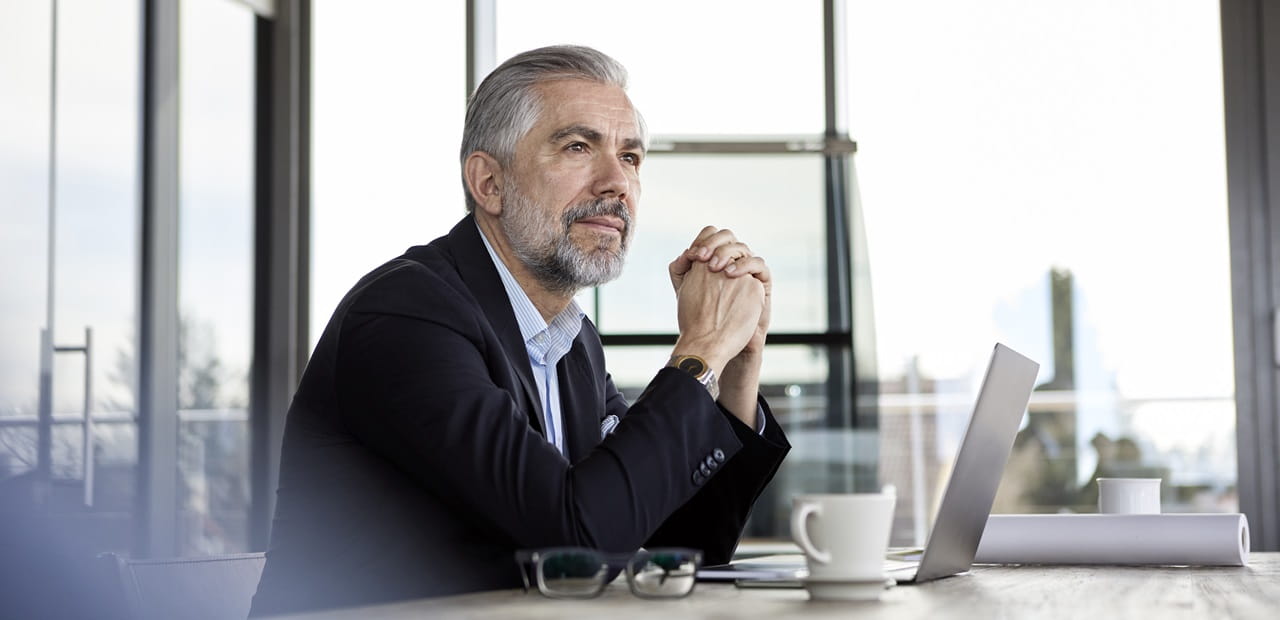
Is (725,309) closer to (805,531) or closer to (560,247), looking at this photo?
(560,247)

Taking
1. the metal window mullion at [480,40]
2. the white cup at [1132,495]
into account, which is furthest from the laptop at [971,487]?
the metal window mullion at [480,40]

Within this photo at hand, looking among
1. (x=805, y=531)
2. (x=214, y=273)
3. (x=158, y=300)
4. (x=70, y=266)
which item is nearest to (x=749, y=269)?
(x=805, y=531)

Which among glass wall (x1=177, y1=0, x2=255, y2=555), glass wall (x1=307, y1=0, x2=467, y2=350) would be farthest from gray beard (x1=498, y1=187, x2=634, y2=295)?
glass wall (x1=307, y1=0, x2=467, y2=350)

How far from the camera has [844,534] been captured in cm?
105

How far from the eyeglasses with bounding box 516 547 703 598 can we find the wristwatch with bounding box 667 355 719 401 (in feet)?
1.54

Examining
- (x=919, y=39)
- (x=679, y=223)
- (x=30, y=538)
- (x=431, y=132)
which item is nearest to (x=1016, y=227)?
(x=919, y=39)

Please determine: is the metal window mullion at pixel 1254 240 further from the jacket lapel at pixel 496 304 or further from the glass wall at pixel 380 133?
the jacket lapel at pixel 496 304

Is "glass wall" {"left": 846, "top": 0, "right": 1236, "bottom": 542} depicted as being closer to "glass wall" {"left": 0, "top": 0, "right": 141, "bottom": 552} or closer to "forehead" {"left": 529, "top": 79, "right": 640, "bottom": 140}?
"glass wall" {"left": 0, "top": 0, "right": 141, "bottom": 552}

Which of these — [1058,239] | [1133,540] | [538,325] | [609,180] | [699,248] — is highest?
[1058,239]

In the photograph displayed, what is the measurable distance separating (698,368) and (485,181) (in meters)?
0.56

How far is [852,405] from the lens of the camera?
13.8 ft

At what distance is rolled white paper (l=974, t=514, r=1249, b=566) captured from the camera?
150 cm

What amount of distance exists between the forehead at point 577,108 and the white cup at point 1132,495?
84 cm

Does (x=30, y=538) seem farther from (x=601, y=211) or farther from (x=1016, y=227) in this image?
(x=1016, y=227)
